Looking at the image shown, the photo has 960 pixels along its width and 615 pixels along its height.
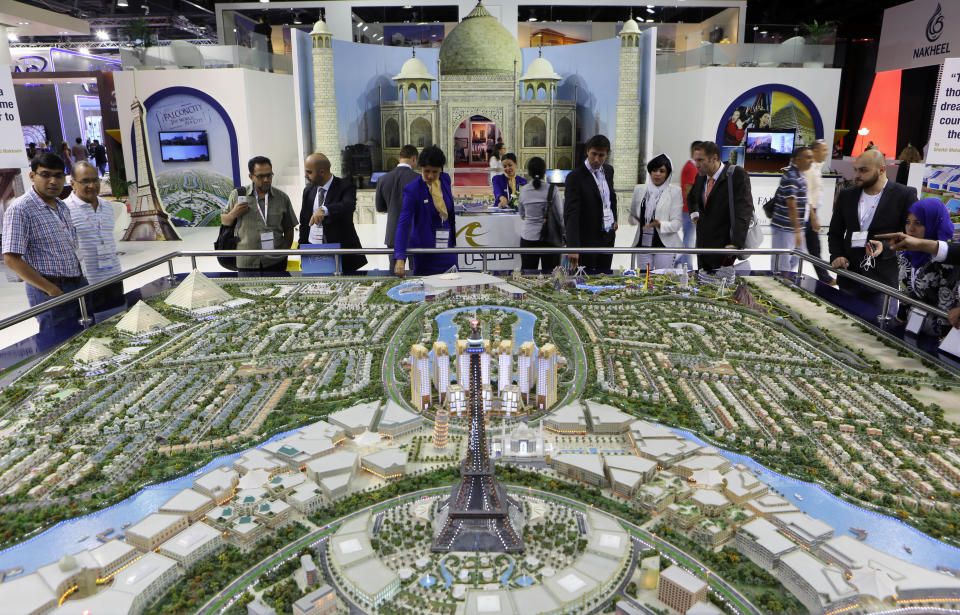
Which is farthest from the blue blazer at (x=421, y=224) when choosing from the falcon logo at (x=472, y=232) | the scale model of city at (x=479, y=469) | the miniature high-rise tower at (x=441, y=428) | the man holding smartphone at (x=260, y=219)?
the falcon logo at (x=472, y=232)

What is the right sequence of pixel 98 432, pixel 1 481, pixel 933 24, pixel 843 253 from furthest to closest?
pixel 933 24
pixel 843 253
pixel 98 432
pixel 1 481

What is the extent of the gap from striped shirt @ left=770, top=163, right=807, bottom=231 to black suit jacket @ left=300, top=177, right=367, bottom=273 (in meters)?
5.29

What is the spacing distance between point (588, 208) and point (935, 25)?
605 inches

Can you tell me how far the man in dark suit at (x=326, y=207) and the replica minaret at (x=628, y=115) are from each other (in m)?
12.2

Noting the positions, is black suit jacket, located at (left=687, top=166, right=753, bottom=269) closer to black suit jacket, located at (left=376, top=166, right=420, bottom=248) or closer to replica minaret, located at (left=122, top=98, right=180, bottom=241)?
black suit jacket, located at (left=376, top=166, right=420, bottom=248)

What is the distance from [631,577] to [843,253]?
553 centimetres

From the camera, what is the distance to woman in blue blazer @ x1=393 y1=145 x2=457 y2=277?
254 inches

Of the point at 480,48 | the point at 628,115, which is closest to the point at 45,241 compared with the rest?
the point at 628,115

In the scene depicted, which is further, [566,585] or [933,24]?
[933,24]

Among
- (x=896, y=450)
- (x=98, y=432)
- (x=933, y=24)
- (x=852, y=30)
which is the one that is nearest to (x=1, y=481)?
(x=98, y=432)

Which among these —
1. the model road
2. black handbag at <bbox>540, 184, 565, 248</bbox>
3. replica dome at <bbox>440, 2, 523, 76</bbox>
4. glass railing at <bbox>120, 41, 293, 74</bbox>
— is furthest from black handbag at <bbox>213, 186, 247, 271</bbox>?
replica dome at <bbox>440, 2, 523, 76</bbox>

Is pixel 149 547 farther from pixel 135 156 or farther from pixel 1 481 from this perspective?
pixel 135 156

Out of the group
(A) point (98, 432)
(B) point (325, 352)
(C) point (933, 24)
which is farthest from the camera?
(C) point (933, 24)

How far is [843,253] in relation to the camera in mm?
6797
